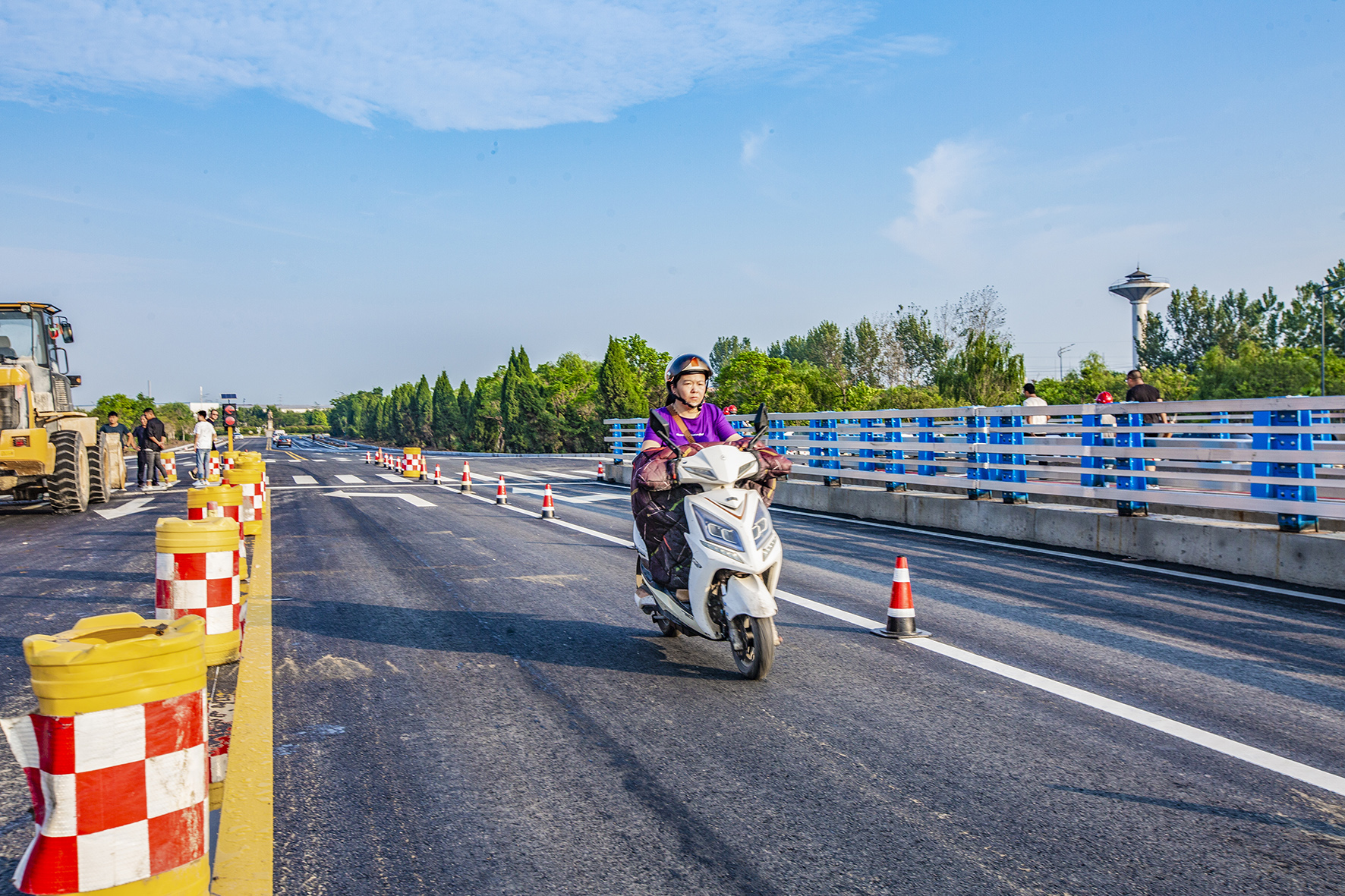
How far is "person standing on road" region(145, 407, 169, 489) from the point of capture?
77.3 feet

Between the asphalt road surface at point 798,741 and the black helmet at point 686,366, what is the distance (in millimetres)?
A: 1814

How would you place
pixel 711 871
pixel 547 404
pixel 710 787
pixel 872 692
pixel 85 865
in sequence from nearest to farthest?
pixel 85 865 < pixel 711 871 < pixel 710 787 < pixel 872 692 < pixel 547 404

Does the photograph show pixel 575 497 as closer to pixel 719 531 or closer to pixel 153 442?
pixel 153 442

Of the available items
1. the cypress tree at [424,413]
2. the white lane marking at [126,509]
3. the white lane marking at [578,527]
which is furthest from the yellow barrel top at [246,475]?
the cypress tree at [424,413]

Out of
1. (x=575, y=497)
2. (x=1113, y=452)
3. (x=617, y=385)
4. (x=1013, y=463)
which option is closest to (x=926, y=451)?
(x=1013, y=463)

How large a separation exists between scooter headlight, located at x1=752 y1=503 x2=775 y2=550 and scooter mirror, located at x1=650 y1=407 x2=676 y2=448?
77 centimetres

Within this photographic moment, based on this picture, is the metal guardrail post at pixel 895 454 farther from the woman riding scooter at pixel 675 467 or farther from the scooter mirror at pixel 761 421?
the scooter mirror at pixel 761 421

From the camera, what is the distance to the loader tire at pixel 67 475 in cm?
1636

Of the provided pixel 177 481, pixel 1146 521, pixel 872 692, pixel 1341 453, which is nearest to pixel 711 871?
pixel 872 692

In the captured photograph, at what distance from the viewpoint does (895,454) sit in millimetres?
14891

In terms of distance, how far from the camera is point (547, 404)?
7781cm

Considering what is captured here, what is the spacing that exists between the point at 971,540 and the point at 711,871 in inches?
376

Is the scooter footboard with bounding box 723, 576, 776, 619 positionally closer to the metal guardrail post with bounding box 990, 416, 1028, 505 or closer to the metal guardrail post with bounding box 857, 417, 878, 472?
the metal guardrail post with bounding box 990, 416, 1028, 505

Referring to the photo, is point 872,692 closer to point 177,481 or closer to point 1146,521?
point 1146,521
